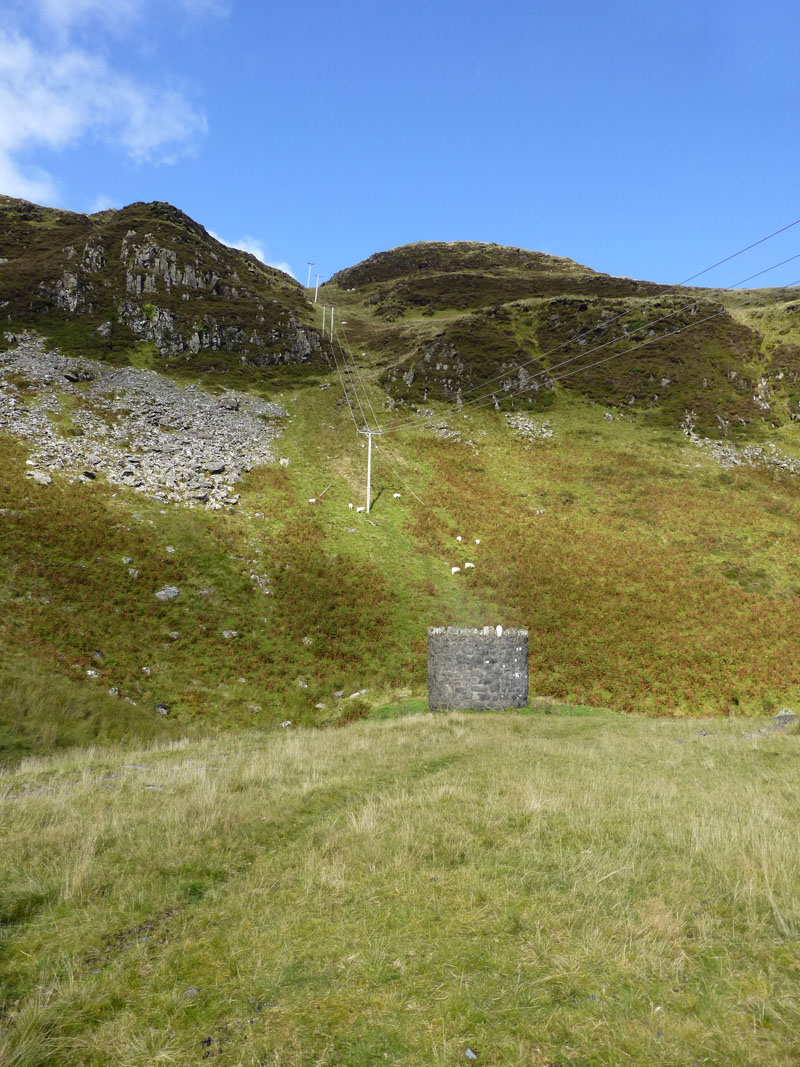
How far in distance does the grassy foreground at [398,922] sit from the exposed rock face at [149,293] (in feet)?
191

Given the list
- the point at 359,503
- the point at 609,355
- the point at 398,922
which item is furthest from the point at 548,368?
the point at 398,922

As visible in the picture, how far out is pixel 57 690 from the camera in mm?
16141

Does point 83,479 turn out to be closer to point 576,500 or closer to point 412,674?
point 412,674

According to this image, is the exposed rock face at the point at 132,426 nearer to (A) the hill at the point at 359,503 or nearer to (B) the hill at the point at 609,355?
(A) the hill at the point at 359,503

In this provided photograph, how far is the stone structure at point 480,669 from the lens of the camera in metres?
19.6

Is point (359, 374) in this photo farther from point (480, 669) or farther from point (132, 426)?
point (480, 669)

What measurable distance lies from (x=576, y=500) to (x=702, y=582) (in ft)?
39.4

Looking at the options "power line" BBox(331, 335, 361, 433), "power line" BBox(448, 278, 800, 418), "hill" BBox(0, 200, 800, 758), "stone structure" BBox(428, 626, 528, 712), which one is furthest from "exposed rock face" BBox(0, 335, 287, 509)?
"power line" BBox(448, 278, 800, 418)

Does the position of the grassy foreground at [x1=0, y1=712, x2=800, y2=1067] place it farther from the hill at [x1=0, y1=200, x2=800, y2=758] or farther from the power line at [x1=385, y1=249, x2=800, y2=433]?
the power line at [x1=385, y1=249, x2=800, y2=433]

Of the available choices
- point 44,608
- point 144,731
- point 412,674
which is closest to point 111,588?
point 44,608

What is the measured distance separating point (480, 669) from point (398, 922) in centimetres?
1515

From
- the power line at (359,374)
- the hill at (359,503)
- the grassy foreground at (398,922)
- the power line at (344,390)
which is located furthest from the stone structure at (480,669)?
the power line at (359,374)

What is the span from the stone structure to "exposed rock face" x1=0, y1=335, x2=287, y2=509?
789 inches

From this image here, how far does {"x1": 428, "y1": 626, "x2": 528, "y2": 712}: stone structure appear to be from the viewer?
64.3 ft
